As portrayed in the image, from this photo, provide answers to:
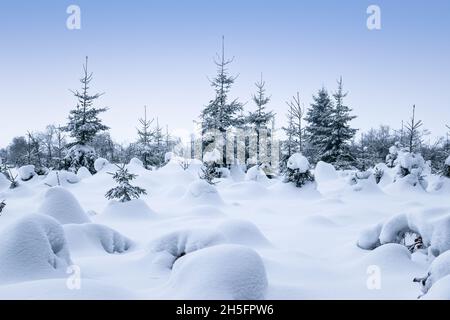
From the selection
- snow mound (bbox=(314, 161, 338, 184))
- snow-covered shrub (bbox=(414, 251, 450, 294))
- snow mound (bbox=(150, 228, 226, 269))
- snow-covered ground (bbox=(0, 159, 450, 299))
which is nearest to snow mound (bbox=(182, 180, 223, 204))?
snow-covered ground (bbox=(0, 159, 450, 299))

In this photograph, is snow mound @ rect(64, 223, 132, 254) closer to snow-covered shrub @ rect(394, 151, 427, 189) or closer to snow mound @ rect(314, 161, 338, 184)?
snow-covered shrub @ rect(394, 151, 427, 189)

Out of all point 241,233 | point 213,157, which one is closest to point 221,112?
point 213,157

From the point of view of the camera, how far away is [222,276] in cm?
344

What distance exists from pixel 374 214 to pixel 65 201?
8890mm

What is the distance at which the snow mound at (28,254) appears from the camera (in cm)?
401

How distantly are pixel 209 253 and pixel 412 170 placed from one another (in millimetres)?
16722

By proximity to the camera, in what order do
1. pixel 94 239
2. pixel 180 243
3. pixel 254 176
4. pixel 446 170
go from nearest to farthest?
pixel 180 243 → pixel 94 239 → pixel 446 170 → pixel 254 176

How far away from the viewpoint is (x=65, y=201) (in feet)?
26.2

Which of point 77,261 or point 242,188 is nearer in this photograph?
point 77,261

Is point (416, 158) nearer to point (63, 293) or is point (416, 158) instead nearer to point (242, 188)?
point (242, 188)

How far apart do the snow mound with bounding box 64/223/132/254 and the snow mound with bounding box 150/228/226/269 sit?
1119 millimetres

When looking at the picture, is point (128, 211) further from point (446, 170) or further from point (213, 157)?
point (446, 170)

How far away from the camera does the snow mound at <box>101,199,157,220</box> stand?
10.1m
